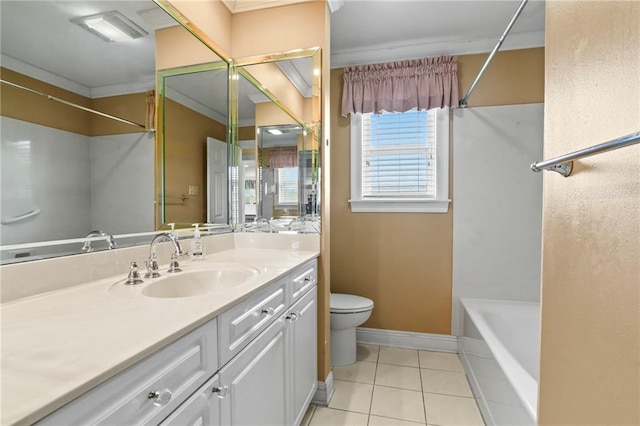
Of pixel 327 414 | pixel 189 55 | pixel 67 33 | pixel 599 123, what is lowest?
pixel 327 414

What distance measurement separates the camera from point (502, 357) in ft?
4.84

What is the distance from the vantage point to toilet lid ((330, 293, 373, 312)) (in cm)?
210

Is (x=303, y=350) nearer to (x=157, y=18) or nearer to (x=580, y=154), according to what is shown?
(x=580, y=154)

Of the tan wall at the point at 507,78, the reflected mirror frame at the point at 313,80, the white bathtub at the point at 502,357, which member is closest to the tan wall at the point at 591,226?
the white bathtub at the point at 502,357

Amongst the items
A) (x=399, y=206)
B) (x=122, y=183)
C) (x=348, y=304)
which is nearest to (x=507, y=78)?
(x=399, y=206)

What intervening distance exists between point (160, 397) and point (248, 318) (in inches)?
14.6

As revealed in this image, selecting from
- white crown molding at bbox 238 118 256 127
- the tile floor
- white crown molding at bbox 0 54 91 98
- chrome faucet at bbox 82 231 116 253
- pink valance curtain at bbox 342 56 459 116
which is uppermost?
pink valance curtain at bbox 342 56 459 116

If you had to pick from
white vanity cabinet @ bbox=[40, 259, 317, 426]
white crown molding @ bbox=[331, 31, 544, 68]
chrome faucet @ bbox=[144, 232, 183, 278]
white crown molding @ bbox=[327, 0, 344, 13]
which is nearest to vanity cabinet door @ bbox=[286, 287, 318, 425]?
white vanity cabinet @ bbox=[40, 259, 317, 426]

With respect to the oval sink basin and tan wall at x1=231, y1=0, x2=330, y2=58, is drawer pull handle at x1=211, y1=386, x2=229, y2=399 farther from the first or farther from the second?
tan wall at x1=231, y1=0, x2=330, y2=58

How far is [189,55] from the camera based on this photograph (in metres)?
1.56

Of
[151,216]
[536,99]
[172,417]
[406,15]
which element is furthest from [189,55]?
[536,99]

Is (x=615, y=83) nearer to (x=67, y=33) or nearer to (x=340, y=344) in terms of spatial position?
(x=67, y=33)

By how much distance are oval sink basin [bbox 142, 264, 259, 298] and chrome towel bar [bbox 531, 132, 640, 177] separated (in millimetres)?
1048

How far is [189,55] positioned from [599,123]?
1708 millimetres
